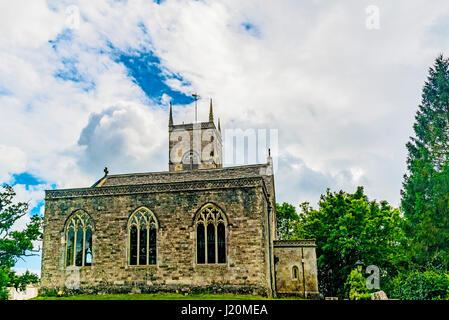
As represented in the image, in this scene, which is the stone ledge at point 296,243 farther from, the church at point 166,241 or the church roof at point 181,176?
the church roof at point 181,176

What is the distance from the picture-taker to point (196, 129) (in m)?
59.2

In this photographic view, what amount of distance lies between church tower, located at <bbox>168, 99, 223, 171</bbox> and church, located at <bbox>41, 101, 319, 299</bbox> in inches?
1078

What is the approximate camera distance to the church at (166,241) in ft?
85.8

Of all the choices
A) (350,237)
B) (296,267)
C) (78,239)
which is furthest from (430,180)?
(78,239)

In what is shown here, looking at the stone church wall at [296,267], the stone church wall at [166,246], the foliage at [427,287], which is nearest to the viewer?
the foliage at [427,287]

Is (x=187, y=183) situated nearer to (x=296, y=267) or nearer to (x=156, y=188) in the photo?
(x=156, y=188)

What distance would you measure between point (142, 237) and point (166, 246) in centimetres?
181

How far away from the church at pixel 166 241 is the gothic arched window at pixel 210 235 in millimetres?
61

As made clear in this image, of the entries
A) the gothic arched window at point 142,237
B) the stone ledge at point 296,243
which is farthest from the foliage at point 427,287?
the gothic arched window at point 142,237

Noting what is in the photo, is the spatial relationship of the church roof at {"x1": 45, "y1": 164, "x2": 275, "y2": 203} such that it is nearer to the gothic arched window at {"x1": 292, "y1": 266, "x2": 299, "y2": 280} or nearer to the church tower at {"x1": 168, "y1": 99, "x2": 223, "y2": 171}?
the gothic arched window at {"x1": 292, "y1": 266, "x2": 299, "y2": 280}

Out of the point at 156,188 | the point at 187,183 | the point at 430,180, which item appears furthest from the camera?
the point at 430,180

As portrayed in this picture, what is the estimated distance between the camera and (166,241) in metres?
27.2
